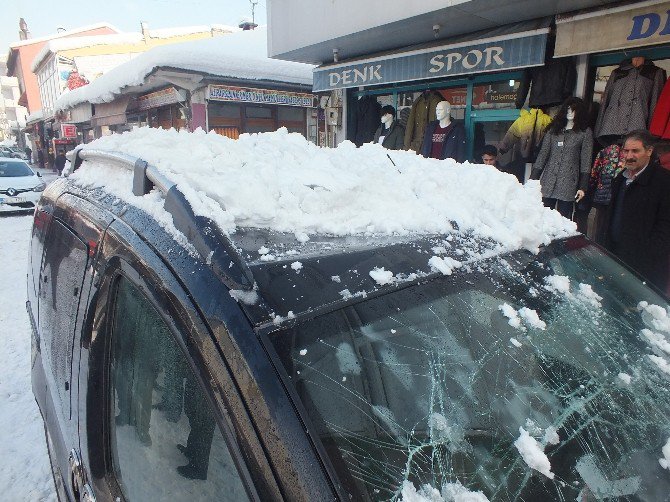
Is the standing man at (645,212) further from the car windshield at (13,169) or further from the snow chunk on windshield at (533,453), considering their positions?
the car windshield at (13,169)

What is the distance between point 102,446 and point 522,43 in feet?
18.7

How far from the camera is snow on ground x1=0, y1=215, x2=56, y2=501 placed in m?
2.37

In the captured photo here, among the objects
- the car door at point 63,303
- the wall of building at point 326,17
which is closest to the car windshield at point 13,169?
the wall of building at point 326,17

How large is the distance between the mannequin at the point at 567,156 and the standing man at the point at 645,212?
1.20 m

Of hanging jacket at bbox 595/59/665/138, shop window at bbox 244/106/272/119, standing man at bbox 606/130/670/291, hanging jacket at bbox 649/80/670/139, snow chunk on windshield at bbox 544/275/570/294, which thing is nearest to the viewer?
snow chunk on windshield at bbox 544/275/570/294

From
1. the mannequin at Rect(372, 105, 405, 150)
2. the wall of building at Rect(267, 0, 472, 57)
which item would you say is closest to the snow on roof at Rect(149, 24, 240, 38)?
the wall of building at Rect(267, 0, 472, 57)

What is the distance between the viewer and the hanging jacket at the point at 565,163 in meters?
4.65

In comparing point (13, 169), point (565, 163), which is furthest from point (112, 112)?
point (565, 163)

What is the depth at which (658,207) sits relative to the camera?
3.31 meters

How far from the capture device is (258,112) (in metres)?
12.4

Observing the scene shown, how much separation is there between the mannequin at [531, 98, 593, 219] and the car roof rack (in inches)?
184

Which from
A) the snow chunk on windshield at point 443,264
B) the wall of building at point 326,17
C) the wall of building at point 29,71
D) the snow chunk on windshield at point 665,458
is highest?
Result: the wall of building at point 29,71

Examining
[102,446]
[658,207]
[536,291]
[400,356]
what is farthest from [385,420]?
[658,207]

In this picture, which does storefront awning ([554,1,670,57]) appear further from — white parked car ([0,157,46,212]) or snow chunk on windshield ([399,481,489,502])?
white parked car ([0,157,46,212])
